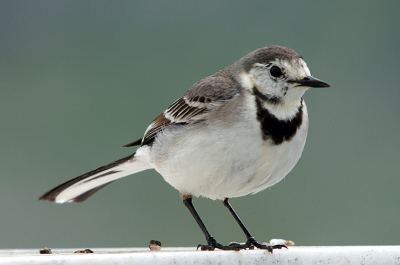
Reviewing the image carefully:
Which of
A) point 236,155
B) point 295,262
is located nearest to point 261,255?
point 295,262

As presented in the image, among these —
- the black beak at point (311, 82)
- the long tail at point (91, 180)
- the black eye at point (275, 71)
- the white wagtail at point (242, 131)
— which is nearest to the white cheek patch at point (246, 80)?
the white wagtail at point (242, 131)

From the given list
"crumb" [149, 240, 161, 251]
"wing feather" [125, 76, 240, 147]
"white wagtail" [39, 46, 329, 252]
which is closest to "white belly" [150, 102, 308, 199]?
"white wagtail" [39, 46, 329, 252]

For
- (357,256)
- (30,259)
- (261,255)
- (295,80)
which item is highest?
(295,80)

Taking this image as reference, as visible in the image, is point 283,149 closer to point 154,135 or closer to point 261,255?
point 261,255

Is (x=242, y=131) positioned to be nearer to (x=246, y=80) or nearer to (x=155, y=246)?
(x=246, y=80)

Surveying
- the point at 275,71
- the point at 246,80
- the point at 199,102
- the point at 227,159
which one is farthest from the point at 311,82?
the point at 199,102

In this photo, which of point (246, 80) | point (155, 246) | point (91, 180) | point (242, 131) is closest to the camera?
point (242, 131)

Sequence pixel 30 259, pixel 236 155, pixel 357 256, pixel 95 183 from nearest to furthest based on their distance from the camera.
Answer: pixel 30 259 < pixel 357 256 < pixel 236 155 < pixel 95 183

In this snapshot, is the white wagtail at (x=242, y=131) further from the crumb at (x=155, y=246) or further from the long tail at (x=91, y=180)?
the long tail at (x=91, y=180)
